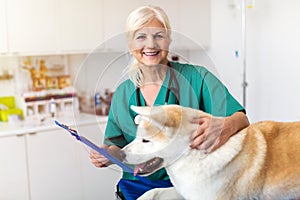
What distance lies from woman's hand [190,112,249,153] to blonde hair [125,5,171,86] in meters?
0.29

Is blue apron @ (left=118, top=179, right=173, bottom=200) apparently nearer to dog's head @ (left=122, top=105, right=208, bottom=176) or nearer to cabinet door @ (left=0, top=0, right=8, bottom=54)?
dog's head @ (left=122, top=105, right=208, bottom=176)

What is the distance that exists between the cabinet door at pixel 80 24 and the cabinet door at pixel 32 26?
0.07m

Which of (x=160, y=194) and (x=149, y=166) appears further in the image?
(x=160, y=194)

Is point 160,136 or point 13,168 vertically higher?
point 160,136

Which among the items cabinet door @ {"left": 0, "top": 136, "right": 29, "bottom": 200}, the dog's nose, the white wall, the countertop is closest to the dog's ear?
the dog's nose

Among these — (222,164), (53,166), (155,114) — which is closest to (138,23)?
(155,114)

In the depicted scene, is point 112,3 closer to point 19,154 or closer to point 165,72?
point 19,154

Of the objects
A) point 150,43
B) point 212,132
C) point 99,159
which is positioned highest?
point 150,43

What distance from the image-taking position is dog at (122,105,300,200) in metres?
0.97

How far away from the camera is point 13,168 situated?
8.52 feet

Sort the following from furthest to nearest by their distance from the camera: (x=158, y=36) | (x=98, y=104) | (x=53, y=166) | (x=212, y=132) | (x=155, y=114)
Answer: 1. (x=53, y=166)
2. (x=98, y=104)
3. (x=158, y=36)
4. (x=212, y=132)
5. (x=155, y=114)

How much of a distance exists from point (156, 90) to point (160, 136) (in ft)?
1.03

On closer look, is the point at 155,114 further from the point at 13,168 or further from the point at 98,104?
the point at 13,168

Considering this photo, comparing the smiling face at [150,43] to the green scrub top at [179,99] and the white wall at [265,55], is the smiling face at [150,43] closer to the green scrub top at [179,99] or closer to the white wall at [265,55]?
the green scrub top at [179,99]
